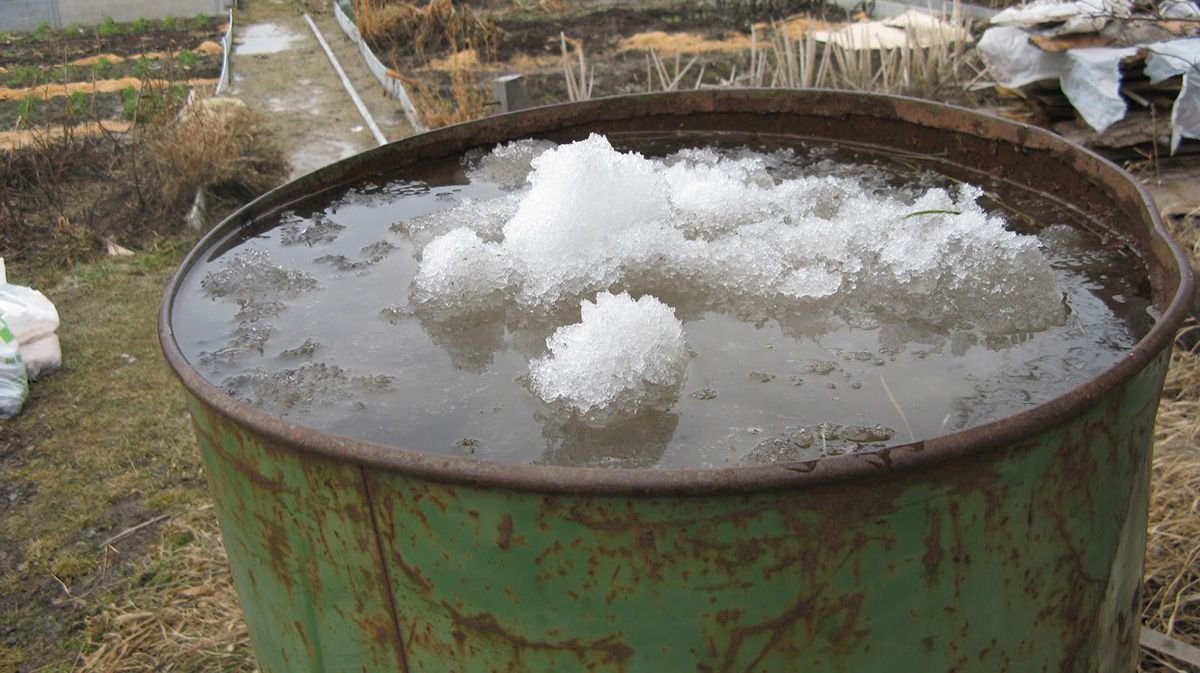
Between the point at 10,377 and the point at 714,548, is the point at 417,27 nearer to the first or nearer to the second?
the point at 10,377

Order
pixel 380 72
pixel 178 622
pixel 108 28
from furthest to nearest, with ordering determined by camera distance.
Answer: pixel 108 28, pixel 380 72, pixel 178 622

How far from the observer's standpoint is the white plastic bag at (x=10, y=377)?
4207 millimetres

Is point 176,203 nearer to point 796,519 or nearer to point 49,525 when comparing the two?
point 49,525

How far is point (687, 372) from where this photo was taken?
5.55 ft

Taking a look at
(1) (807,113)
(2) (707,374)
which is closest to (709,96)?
(1) (807,113)

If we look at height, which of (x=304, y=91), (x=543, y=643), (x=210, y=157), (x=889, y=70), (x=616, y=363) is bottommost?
(x=304, y=91)

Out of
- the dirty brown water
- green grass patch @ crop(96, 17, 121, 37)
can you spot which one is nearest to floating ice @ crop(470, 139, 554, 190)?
the dirty brown water

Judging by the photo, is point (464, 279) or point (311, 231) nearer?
point (464, 279)

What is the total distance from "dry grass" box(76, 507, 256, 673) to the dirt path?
3.68 m

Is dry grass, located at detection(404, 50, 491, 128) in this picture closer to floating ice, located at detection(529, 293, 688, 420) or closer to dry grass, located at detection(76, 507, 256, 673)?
dry grass, located at detection(76, 507, 256, 673)

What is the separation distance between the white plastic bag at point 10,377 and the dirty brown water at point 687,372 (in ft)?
8.52

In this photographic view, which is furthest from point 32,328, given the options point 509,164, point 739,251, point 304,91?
point 304,91

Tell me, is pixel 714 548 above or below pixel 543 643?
above

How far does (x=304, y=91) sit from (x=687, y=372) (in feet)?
25.2
